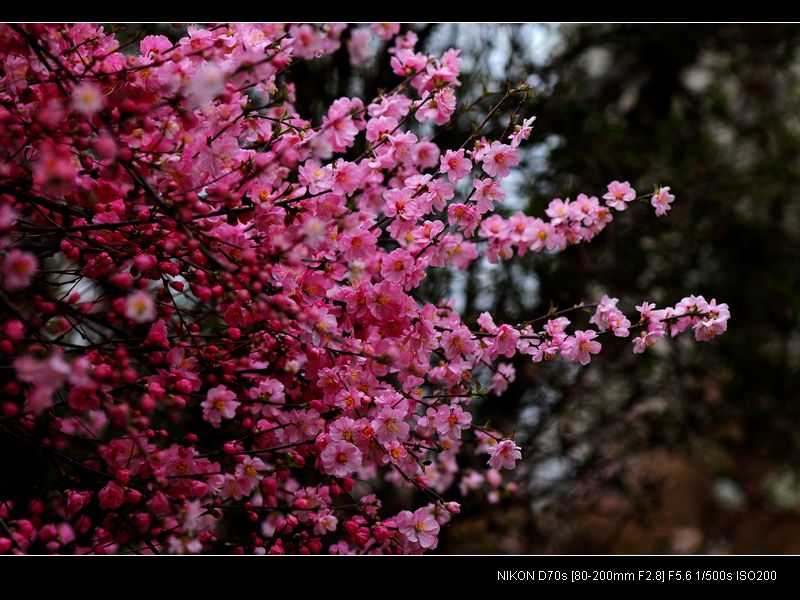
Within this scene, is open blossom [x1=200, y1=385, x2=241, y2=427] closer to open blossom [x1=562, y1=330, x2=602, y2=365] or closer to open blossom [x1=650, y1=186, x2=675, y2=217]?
open blossom [x1=562, y1=330, x2=602, y2=365]

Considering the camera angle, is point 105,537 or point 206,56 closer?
point 206,56

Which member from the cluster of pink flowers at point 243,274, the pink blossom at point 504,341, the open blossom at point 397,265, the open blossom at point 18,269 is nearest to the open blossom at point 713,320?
the cluster of pink flowers at point 243,274

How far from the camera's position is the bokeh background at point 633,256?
2.62 m

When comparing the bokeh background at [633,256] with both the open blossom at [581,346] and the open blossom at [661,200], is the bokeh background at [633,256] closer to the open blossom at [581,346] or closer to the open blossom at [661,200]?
the open blossom at [661,200]

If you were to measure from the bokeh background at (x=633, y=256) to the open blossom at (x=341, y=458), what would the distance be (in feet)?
4.12

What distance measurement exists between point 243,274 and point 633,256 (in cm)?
211

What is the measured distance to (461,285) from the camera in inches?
104

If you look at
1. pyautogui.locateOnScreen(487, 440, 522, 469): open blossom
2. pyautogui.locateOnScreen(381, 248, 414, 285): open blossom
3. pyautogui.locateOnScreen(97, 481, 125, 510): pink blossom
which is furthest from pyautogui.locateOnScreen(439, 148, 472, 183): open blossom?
pyautogui.locateOnScreen(97, 481, 125, 510): pink blossom

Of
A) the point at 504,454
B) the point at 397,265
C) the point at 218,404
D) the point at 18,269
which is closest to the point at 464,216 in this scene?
the point at 397,265

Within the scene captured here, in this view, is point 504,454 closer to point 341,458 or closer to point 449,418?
point 449,418

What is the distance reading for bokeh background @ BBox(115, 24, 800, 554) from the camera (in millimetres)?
2623
